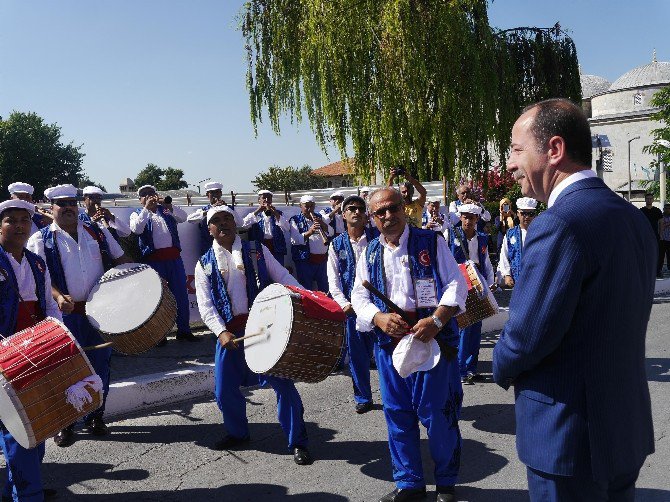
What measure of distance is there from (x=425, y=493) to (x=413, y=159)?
39.0 ft

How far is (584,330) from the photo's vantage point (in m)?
2.20

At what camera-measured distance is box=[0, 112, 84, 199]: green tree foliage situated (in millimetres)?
53906

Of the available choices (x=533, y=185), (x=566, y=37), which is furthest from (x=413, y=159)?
(x=533, y=185)

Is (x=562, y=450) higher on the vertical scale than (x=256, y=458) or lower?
higher

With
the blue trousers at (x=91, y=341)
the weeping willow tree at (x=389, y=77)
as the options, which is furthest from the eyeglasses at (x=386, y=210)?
the weeping willow tree at (x=389, y=77)

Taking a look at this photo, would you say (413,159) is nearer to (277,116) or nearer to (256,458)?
(277,116)

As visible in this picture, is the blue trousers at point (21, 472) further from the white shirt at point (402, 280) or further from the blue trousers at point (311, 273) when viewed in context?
the blue trousers at point (311, 273)

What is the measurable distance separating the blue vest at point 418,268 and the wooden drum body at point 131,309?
2.11 m

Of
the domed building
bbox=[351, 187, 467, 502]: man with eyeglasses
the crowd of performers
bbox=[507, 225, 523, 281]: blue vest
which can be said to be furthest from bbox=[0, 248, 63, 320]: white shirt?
the domed building

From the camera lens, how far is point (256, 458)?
5.50 m

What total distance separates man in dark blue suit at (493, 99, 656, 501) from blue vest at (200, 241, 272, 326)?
3575mm

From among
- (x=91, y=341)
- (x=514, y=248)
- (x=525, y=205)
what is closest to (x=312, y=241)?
(x=514, y=248)

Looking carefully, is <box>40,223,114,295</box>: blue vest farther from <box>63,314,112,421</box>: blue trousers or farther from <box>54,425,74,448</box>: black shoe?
<box>54,425,74,448</box>: black shoe

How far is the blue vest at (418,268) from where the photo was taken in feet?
15.2
